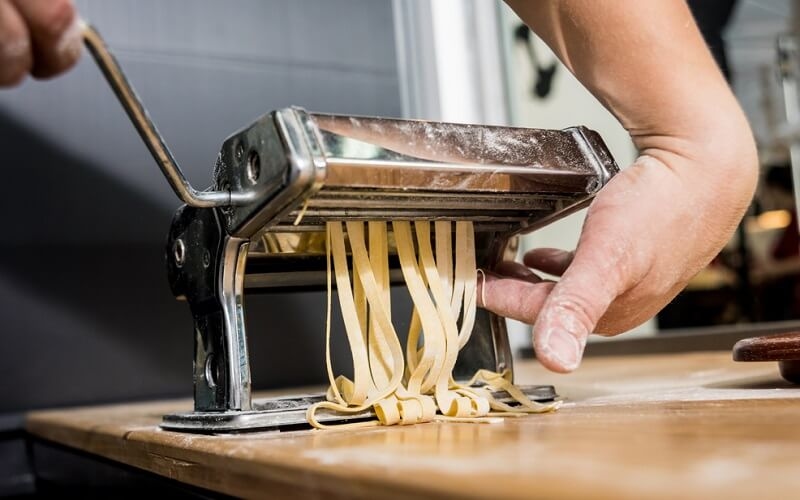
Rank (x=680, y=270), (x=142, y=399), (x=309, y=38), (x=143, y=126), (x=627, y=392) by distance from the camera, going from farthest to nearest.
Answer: (x=309, y=38), (x=142, y=399), (x=627, y=392), (x=680, y=270), (x=143, y=126)

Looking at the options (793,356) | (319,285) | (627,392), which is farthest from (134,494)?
(793,356)

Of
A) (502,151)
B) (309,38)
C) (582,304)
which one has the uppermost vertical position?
(309,38)

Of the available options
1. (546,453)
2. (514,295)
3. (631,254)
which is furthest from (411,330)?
(546,453)

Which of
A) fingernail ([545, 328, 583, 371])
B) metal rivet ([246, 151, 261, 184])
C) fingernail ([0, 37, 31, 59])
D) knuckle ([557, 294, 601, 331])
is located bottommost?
fingernail ([545, 328, 583, 371])

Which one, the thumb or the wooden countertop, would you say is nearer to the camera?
the wooden countertop

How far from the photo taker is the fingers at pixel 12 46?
48cm

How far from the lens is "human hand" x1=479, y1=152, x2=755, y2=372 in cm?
61

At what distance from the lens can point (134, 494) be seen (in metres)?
0.79

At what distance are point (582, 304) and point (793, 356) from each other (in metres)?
0.22

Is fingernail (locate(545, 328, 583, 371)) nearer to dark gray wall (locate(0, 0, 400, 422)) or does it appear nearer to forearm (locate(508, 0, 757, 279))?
forearm (locate(508, 0, 757, 279))

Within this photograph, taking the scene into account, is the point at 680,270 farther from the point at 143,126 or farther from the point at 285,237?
the point at 143,126

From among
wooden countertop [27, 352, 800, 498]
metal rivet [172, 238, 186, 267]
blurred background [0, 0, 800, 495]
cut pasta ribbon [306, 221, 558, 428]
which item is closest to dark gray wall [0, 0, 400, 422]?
blurred background [0, 0, 800, 495]

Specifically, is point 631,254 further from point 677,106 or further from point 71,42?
point 71,42

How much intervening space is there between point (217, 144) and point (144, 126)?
979 mm
